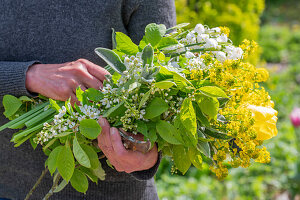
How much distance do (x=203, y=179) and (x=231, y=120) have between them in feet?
6.03

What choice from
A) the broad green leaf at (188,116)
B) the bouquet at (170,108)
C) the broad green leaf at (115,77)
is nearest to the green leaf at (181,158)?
the bouquet at (170,108)

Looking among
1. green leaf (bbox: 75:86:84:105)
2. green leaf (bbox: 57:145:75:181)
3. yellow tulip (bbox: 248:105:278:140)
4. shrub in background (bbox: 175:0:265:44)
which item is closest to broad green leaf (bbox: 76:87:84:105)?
green leaf (bbox: 75:86:84:105)

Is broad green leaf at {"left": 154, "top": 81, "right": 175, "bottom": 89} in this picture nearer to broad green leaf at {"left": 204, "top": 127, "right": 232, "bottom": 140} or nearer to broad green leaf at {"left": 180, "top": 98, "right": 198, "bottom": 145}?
broad green leaf at {"left": 180, "top": 98, "right": 198, "bottom": 145}

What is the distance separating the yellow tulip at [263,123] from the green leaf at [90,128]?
1.21ft

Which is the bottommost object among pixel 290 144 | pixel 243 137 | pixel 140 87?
pixel 290 144

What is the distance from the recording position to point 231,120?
818 mm

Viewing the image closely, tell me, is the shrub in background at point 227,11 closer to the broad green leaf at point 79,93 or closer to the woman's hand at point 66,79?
the woman's hand at point 66,79

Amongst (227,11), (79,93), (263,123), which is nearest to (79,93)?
(79,93)

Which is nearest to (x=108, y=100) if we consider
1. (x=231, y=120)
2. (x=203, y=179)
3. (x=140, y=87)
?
(x=140, y=87)

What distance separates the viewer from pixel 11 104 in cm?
92

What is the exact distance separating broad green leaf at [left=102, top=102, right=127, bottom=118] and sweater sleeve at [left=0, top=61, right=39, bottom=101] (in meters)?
0.28

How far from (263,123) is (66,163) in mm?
473

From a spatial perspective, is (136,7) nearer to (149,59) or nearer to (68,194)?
(149,59)

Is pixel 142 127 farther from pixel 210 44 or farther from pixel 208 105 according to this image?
pixel 210 44
